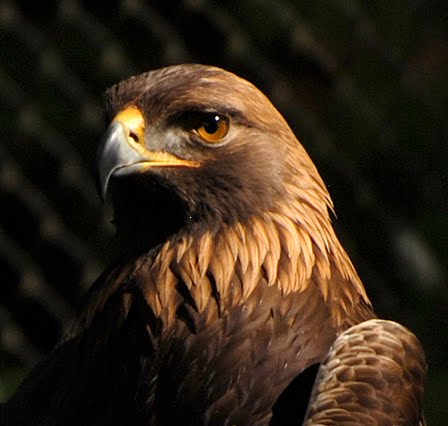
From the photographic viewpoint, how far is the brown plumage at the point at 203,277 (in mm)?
3062

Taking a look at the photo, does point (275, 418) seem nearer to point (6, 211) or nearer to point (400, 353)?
point (400, 353)

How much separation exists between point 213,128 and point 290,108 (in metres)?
1.94

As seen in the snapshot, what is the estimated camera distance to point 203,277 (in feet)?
10.4

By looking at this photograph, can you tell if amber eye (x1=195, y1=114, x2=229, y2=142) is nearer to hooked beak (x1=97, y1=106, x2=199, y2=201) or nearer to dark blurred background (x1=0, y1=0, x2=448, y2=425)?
hooked beak (x1=97, y1=106, x2=199, y2=201)

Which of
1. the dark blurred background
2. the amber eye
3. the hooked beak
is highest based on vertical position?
the hooked beak

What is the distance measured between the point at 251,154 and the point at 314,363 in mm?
350

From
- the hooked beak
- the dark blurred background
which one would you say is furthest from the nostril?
the dark blurred background

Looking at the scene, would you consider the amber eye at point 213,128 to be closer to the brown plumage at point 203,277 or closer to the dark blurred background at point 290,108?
the brown plumage at point 203,277

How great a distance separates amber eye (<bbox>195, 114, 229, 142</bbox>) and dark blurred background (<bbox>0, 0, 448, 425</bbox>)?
6.08 ft

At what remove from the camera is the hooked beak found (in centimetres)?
308

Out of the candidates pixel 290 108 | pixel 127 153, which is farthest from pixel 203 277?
pixel 290 108

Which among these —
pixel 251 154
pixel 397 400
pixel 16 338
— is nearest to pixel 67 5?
pixel 16 338

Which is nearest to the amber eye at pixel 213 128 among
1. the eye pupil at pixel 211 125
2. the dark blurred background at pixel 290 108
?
the eye pupil at pixel 211 125

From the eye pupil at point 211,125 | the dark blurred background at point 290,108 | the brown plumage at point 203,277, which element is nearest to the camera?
the brown plumage at point 203,277
